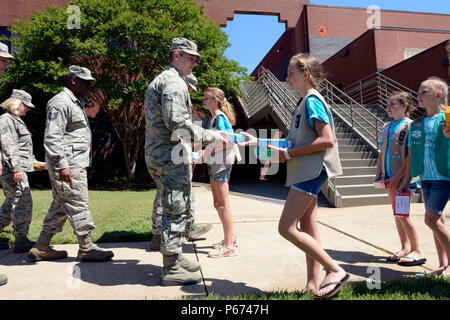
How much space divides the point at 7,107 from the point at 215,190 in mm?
3014

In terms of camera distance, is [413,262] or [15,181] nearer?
[413,262]

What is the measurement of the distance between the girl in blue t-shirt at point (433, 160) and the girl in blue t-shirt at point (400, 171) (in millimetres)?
230

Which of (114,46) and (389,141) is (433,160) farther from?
(114,46)

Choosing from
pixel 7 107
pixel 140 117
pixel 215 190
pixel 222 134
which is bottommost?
pixel 215 190

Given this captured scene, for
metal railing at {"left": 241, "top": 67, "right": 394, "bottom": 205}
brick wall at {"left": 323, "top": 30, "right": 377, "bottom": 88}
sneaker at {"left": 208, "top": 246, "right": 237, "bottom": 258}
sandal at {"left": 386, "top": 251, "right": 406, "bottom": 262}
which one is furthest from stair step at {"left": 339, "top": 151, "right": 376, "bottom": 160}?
brick wall at {"left": 323, "top": 30, "right": 377, "bottom": 88}

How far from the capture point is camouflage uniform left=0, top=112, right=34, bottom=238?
370cm

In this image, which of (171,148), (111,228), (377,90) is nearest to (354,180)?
(111,228)

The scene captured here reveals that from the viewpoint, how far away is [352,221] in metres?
5.07

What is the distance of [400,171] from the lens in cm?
304

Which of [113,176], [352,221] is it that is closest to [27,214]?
[352,221]

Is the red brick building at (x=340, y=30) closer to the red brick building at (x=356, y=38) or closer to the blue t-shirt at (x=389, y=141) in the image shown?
the red brick building at (x=356, y=38)

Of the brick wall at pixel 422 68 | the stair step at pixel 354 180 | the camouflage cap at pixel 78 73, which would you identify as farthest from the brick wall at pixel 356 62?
the camouflage cap at pixel 78 73

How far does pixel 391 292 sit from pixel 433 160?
48.6 inches

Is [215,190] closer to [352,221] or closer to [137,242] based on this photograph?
[137,242]
